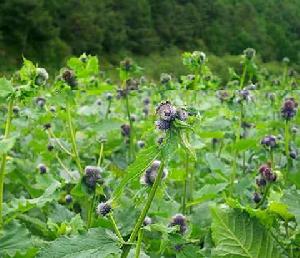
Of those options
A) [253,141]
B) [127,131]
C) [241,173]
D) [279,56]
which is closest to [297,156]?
[253,141]

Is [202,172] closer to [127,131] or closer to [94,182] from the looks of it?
[127,131]

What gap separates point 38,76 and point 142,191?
2.07 feet

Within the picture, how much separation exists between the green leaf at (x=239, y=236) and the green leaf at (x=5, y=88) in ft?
2.18

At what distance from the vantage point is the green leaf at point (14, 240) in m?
1.80

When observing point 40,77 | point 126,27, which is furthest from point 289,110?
point 126,27

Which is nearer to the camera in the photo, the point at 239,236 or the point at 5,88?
the point at 239,236

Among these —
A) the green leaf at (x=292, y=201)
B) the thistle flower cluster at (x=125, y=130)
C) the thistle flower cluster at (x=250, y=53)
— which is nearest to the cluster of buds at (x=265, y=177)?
the green leaf at (x=292, y=201)

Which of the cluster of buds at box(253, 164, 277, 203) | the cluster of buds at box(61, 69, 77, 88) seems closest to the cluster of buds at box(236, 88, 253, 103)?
the cluster of buds at box(61, 69, 77, 88)

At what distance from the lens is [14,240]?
1.84 m

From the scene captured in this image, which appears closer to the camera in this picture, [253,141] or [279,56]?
[253,141]

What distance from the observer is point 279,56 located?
30328 mm

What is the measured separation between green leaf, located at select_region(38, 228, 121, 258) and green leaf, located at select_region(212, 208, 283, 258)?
286mm

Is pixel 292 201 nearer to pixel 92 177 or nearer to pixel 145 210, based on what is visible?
pixel 145 210

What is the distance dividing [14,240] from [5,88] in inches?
17.7
